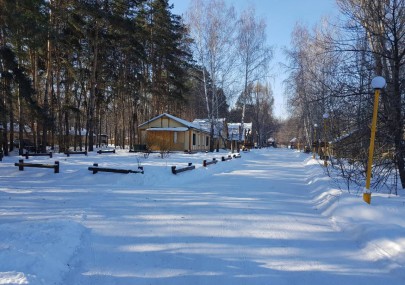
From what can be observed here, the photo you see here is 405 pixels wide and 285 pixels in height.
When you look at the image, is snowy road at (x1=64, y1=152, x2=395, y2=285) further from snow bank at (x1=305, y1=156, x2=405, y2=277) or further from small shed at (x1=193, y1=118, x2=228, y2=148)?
small shed at (x1=193, y1=118, x2=228, y2=148)

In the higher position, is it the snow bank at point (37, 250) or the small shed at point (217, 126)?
the small shed at point (217, 126)

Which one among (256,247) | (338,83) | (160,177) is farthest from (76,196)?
(338,83)

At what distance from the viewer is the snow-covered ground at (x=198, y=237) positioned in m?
3.75

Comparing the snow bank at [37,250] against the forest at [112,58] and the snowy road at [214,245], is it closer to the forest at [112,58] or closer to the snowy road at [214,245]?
the snowy road at [214,245]

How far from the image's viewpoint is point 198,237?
5125 millimetres

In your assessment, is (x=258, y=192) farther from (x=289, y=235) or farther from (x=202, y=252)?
(x=202, y=252)

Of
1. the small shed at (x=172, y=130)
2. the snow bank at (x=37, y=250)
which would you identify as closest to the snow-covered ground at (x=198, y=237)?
the snow bank at (x=37, y=250)

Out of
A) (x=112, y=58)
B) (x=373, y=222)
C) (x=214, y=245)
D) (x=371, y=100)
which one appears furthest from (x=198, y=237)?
(x=112, y=58)

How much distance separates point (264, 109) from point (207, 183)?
6132cm

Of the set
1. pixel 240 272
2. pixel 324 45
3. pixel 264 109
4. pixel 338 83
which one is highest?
pixel 264 109

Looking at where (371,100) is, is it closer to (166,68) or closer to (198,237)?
(198,237)

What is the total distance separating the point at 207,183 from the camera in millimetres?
11250

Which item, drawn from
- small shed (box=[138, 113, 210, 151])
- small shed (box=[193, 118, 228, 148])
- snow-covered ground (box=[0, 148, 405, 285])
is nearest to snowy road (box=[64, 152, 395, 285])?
snow-covered ground (box=[0, 148, 405, 285])

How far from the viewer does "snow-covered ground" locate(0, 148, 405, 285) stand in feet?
12.3
